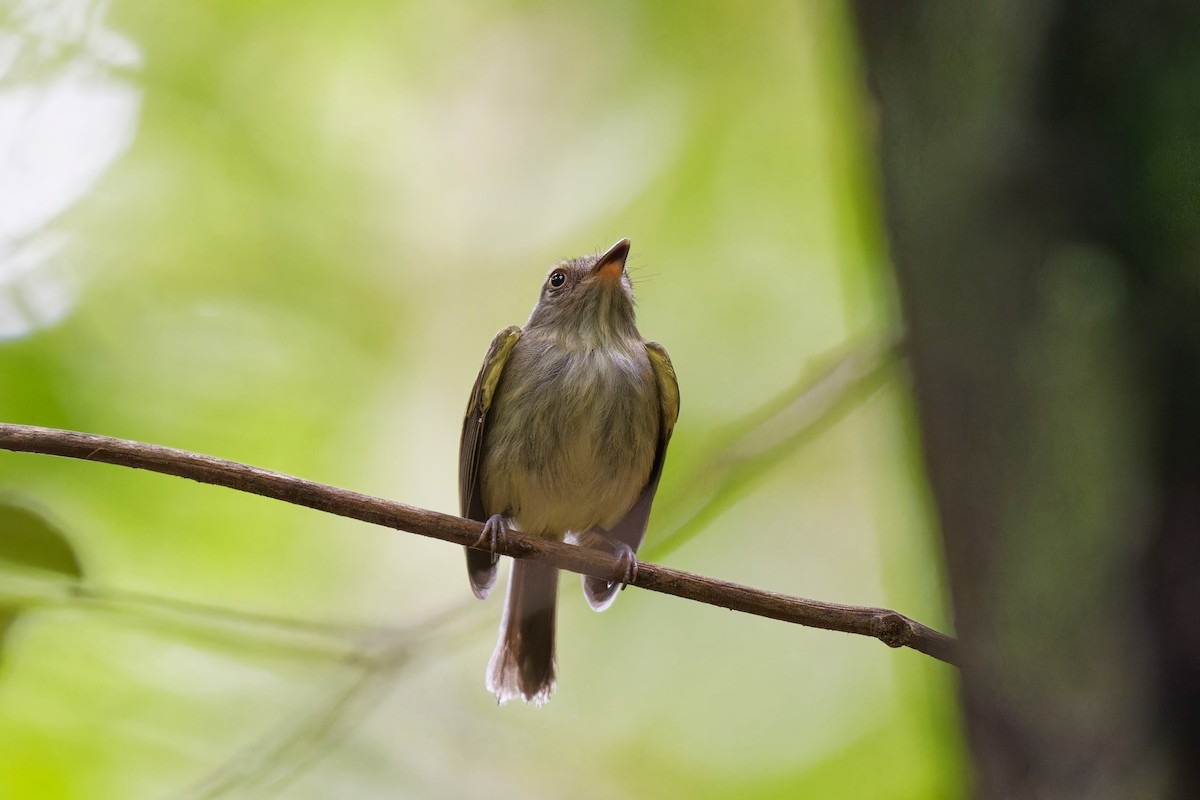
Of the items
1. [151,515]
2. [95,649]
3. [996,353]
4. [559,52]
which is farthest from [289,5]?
[996,353]

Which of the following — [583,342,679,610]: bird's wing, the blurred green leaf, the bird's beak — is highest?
the bird's beak

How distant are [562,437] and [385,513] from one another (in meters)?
1.36

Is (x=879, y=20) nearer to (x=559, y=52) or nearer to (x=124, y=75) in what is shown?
(x=559, y=52)

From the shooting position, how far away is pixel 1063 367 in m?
0.71

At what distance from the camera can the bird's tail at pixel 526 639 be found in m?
2.70

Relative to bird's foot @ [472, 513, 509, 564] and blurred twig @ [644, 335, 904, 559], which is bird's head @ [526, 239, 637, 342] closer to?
bird's foot @ [472, 513, 509, 564]

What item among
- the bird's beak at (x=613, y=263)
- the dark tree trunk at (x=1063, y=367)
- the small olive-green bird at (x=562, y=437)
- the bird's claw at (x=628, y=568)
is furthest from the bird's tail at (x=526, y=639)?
the dark tree trunk at (x=1063, y=367)

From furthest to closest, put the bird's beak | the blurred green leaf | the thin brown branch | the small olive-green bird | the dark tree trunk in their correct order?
the small olive-green bird
the bird's beak
the blurred green leaf
the thin brown branch
the dark tree trunk

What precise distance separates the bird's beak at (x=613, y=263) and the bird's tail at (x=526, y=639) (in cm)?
84

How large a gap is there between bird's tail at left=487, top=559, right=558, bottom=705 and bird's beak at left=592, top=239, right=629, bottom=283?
838mm

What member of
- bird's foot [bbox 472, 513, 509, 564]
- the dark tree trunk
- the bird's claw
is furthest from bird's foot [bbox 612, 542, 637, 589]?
the dark tree trunk

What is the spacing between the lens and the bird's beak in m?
2.85

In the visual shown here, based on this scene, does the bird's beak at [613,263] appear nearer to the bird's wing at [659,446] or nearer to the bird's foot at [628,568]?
the bird's wing at [659,446]

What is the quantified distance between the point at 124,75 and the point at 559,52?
1.16 meters
